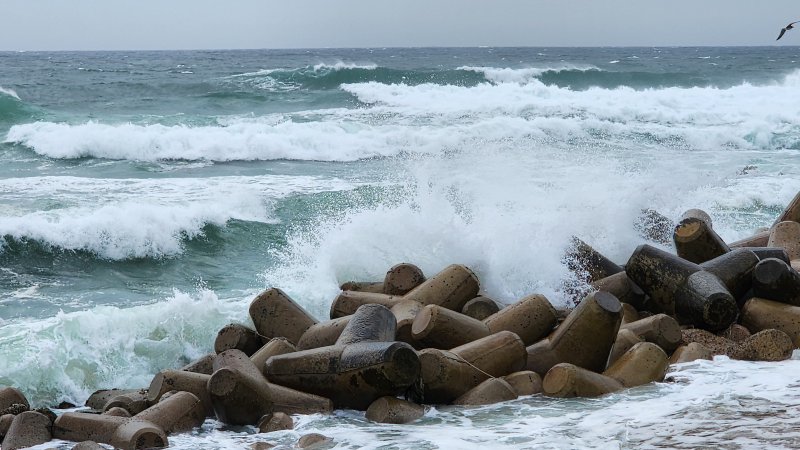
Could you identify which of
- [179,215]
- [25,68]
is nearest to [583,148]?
[179,215]

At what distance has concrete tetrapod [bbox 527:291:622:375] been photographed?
684cm

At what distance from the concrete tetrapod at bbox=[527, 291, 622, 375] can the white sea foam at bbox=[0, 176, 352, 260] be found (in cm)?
698

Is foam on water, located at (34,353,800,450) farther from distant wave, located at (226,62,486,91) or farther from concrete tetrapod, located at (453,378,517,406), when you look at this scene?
distant wave, located at (226,62,486,91)

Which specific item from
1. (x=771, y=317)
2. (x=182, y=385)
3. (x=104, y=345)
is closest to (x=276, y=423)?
(x=182, y=385)

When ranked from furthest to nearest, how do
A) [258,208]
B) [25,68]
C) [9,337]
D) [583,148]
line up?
1. [25,68]
2. [583,148]
3. [258,208]
4. [9,337]

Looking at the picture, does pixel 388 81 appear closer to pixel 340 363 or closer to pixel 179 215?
pixel 179 215

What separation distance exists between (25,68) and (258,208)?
41.9 meters

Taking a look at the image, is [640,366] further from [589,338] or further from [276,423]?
[276,423]

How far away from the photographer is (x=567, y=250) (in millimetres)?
9328

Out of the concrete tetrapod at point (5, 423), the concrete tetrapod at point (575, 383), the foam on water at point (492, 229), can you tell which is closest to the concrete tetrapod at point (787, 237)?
the foam on water at point (492, 229)

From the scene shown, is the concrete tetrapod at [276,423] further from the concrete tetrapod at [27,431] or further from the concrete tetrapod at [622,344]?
the concrete tetrapod at [622,344]

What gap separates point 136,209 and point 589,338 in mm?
8349

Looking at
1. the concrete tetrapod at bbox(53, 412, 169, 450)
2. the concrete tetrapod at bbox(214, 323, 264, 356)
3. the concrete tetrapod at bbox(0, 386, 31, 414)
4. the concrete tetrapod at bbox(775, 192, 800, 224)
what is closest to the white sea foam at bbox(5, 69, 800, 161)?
the concrete tetrapod at bbox(775, 192, 800, 224)

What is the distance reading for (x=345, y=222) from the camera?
10.9 metres
